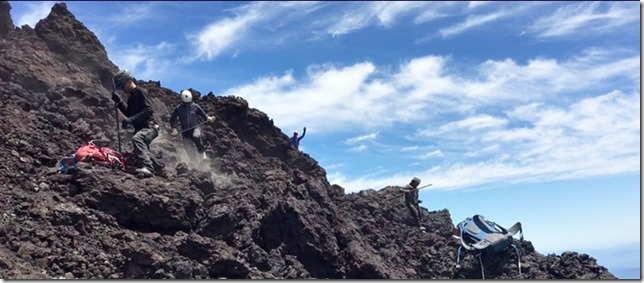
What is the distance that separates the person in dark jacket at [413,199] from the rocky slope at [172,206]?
27 cm

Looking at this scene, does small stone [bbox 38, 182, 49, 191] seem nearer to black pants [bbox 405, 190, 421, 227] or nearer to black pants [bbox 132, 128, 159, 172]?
black pants [bbox 132, 128, 159, 172]

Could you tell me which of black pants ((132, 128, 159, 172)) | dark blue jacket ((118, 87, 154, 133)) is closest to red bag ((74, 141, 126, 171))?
black pants ((132, 128, 159, 172))

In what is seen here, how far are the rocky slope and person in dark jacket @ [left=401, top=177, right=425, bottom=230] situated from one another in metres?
0.27

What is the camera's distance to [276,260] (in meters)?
11.6

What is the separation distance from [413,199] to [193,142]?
26.2 feet

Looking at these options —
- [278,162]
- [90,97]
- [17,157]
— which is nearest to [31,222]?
[17,157]

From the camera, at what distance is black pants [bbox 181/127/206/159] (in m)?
14.3

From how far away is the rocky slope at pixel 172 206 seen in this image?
9.40 metres

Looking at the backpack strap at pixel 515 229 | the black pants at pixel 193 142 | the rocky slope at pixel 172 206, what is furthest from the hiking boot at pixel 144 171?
the backpack strap at pixel 515 229

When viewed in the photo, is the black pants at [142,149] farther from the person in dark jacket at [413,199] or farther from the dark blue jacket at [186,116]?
the person in dark jacket at [413,199]

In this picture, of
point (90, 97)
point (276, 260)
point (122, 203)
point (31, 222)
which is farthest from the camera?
point (90, 97)

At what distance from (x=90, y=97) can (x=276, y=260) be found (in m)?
6.41

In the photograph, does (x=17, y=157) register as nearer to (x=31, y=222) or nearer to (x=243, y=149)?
(x=31, y=222)

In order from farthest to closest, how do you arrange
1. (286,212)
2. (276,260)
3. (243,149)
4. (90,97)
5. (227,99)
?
1. (227,99)
2. (243,149)
3. (90,97)
4. (286,212)
5. (276,260)
